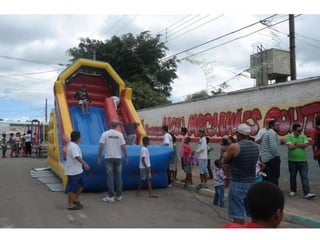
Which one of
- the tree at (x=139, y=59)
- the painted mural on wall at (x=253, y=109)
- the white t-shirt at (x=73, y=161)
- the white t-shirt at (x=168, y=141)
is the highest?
the tree at (x=139, y=59)

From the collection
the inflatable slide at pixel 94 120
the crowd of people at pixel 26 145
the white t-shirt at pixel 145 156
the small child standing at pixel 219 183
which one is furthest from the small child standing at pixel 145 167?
the crowd of people at pixel 26 145

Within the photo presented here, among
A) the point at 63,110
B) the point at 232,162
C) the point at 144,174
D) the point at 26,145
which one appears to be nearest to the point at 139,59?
the point at 26,145

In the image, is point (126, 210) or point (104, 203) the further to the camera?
point (104, 203)

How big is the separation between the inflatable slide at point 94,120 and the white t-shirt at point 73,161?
1.37 metres

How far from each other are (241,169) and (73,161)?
3.79 metres

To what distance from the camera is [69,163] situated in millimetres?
7965

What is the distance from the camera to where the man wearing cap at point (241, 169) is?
541cm

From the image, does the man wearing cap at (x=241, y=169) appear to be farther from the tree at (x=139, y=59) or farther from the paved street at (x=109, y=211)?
the tree at (x=139, y=59)

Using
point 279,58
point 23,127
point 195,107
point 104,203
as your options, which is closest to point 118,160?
point 104,203

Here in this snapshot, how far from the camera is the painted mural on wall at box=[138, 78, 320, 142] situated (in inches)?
416

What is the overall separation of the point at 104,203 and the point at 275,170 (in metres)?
3.83

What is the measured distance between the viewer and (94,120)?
42.8ft

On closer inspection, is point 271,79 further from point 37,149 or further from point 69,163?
point 69,163

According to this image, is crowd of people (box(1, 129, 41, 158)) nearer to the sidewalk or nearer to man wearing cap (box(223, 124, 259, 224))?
the sidewalk
